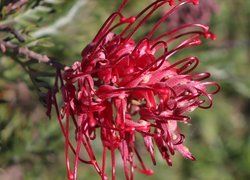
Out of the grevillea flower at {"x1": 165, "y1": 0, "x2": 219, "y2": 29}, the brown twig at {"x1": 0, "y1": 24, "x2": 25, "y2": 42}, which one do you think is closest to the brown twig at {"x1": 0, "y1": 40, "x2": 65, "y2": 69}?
the brown twig at {"x1": 0, "y1": 24, "x2": 25, "y2": 42}

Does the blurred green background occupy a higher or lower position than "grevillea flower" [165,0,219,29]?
lower

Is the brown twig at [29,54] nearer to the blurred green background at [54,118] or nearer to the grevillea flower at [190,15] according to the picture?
the blurred green background at [54,118]

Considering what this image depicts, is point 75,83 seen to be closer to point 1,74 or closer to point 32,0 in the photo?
point 32,0

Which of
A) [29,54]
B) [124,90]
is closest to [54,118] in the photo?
[29,54]

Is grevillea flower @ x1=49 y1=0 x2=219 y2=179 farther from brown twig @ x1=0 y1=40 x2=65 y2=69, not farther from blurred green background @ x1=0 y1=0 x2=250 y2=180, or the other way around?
blurred green background @ x1=0 y1=0 x2=250 y2=180

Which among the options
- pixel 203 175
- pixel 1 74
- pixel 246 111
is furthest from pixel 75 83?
pixel 246 111
